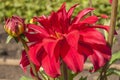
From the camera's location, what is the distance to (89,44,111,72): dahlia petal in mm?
935

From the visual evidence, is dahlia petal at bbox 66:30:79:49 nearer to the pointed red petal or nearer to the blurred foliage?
the pointed red petal

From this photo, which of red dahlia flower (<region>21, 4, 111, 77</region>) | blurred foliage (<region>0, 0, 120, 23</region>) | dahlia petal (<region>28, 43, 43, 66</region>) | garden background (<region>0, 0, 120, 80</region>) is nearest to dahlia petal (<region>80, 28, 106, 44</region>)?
red dahlia flower (<region>21, 4, 111, 77</region>)

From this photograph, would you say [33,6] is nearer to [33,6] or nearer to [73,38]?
[33,6]

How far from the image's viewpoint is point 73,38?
0.92 metres

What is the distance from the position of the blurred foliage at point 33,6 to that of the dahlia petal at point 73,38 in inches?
113

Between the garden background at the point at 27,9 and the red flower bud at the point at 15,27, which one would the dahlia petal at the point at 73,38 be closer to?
the red flower bud at the point at 15,27

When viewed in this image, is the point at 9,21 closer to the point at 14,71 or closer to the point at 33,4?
the point at 14,71

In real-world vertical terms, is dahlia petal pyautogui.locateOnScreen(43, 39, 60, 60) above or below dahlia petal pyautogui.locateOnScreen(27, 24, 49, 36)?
below

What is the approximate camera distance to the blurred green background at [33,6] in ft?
12.7

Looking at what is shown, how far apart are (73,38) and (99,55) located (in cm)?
7

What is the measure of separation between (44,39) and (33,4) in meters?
3.11

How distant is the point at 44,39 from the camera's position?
3.18 feet

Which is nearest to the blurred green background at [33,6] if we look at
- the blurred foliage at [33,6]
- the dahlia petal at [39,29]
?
the blurred foliage at [33,6]

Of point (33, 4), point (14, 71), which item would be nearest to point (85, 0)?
point (33, 4)
